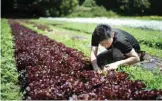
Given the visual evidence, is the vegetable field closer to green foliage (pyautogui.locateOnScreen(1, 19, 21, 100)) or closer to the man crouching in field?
green foliage (pyautogui.locateOnScreen(1, 19, 21, 100))

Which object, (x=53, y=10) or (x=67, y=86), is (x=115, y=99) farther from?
(x=53, y=10)

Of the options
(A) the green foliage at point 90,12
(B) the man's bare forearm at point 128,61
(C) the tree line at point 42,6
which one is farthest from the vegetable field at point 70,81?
(C) the tree line at point 42,6

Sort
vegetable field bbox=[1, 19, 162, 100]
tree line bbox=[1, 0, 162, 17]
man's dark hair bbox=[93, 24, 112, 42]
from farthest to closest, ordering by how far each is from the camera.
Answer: tree line bbox=[1, 0, 162, 17] → man's dark hair bbox=[93, 24, 112, 42] → vegetable field bbox=[1, 19, 162, 100]

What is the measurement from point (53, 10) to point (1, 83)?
189 ft

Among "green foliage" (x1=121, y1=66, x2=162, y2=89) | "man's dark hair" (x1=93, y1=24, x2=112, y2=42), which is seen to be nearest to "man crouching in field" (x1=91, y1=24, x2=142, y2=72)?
"man's dark hair" (x1=93, y1=24, x2=112, y2=42)

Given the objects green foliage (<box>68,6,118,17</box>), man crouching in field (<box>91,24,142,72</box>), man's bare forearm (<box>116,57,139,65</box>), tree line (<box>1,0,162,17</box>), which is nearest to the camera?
man crouching in field (<box>91,24,142,72</box>)

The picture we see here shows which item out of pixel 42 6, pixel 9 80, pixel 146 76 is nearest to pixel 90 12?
pixel 42 6

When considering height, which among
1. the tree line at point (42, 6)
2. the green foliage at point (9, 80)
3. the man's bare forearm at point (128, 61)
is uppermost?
the man's bare forearm at point (128, 61)

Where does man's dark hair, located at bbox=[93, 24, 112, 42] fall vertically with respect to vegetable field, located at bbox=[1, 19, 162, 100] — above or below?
above

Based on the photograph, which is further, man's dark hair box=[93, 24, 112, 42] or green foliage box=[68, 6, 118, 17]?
green foliage box=[68, 6, 118, 17]

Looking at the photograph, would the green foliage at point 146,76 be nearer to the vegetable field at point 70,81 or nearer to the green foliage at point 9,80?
the vegetable field at point 70,81

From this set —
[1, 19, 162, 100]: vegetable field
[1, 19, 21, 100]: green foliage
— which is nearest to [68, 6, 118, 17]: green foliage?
[1, 19, 21, 100]: green foliage

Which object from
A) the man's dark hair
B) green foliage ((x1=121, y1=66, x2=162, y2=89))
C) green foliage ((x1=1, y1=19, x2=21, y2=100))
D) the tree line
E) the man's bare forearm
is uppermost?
the man's dark hair

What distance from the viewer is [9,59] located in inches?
512
